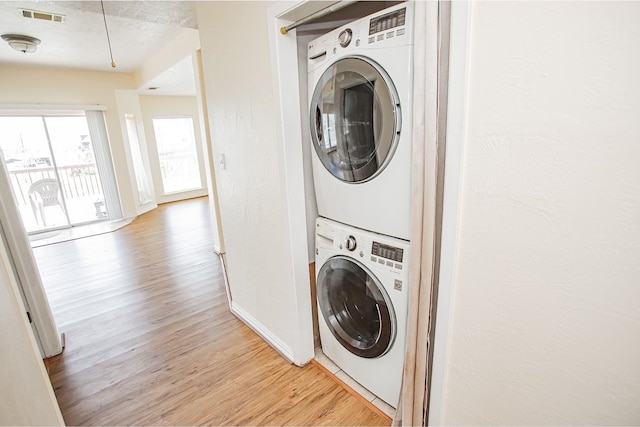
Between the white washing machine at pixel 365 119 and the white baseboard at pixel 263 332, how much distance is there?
972mm

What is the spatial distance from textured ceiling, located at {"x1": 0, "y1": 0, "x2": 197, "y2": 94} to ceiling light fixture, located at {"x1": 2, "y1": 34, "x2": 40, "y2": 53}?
78 millimetres

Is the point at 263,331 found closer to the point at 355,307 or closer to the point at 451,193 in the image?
the point at 355,307

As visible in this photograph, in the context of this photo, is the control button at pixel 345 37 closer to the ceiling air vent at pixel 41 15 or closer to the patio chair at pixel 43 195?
the ceiling air vent at pixel 41 15

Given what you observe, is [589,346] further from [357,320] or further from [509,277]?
[357,320]

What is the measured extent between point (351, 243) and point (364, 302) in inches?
13.0

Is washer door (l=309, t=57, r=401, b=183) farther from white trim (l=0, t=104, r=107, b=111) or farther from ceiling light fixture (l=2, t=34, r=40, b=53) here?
white trim (l=0, t=104, r=107, b=111)

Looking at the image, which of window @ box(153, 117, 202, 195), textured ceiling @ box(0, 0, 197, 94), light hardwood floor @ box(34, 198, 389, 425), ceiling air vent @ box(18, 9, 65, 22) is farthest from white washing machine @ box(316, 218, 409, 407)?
window @ box(153, 117, 202, 195)

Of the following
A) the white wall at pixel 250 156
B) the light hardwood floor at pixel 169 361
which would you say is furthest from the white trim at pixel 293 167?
the light hardwood floor at pixel 169 361

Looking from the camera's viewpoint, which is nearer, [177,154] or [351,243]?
[351,243]

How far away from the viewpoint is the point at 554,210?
30.5 inches

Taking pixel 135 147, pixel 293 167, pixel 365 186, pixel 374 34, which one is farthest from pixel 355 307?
pixel 135 147

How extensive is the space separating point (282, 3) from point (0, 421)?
5.96 feet

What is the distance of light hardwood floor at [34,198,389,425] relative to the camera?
5.14 ft

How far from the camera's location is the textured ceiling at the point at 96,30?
2.27 metres
